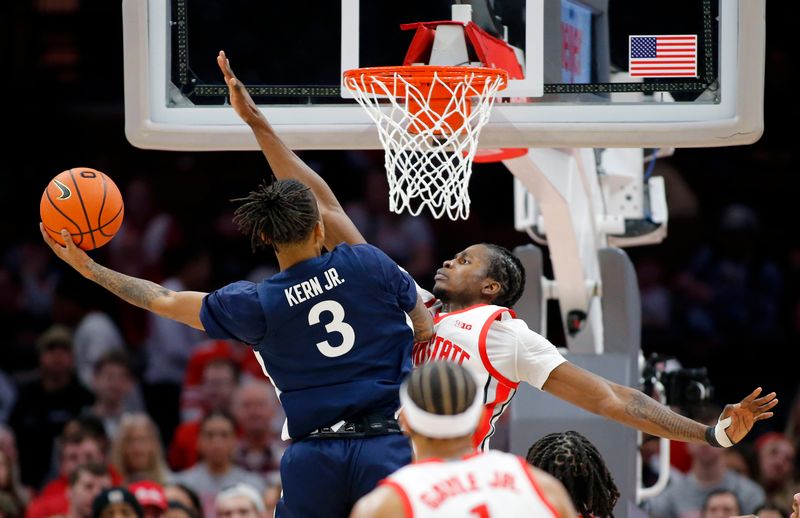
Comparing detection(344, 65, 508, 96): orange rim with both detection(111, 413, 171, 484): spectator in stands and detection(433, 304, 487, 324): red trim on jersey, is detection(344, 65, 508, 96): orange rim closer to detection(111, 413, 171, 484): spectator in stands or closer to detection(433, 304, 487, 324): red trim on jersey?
detection(433, 304, 487, 324): red trim on jersey

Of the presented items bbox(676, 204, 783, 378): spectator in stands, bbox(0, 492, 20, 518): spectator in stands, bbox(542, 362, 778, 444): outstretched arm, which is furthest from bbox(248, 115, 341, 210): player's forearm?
bbox(676, 204, 783, 378): spectator in stands

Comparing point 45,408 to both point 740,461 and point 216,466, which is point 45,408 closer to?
point 216,466

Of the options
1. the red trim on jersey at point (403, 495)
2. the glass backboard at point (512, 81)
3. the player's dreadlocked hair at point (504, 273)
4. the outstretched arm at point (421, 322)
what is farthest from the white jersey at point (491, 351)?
the red trim on jersey at point (403, 495)

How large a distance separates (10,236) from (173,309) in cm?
836

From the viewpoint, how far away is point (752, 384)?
12188 mm

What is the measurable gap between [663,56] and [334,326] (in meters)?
2.11

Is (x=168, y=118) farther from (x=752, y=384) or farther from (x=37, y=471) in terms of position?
(x=752, y=384)

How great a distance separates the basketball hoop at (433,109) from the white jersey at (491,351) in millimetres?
529

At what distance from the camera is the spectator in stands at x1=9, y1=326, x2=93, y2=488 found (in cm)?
1073

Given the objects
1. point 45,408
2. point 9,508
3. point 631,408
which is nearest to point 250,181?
point 45,408

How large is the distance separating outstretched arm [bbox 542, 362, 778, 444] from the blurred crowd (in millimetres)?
4437

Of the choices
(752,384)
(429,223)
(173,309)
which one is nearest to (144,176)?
(429,223)

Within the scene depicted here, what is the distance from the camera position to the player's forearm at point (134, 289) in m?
5.16

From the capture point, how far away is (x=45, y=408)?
10.8 metres
